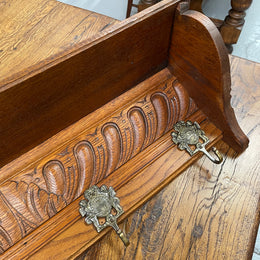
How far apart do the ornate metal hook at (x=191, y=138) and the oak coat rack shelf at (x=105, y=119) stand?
26 millimetres

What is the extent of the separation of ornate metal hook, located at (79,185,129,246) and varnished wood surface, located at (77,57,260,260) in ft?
0.20

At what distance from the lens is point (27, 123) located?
82 cm

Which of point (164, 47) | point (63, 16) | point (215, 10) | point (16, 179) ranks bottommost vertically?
point (215, 10)

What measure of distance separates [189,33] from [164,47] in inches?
4.6

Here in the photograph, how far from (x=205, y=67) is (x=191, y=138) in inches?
9.5

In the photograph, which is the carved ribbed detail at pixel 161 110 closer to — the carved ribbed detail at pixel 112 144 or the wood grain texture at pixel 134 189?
the wood grain texture at pixel 134 189

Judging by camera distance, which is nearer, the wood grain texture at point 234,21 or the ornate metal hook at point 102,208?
the ornate metal hook at point 102,208

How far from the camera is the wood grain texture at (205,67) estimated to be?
0.89m

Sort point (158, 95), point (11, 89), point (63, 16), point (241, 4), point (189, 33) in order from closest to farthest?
point (11, 89)
point (189, 33)
point (158, 95)
point (63, 16)
point (241, 4)

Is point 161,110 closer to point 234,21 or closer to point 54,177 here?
point 54,177

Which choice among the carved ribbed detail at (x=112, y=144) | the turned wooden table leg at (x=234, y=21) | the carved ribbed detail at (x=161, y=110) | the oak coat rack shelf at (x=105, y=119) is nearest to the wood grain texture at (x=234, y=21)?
the turned wooden table leg at (x=234, y=21)

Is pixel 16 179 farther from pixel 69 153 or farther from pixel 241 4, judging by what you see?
pixel 241 4

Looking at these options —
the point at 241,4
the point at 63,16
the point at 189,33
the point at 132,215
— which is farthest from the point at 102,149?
the point at 241,4

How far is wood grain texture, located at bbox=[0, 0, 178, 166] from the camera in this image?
0.76 meters
